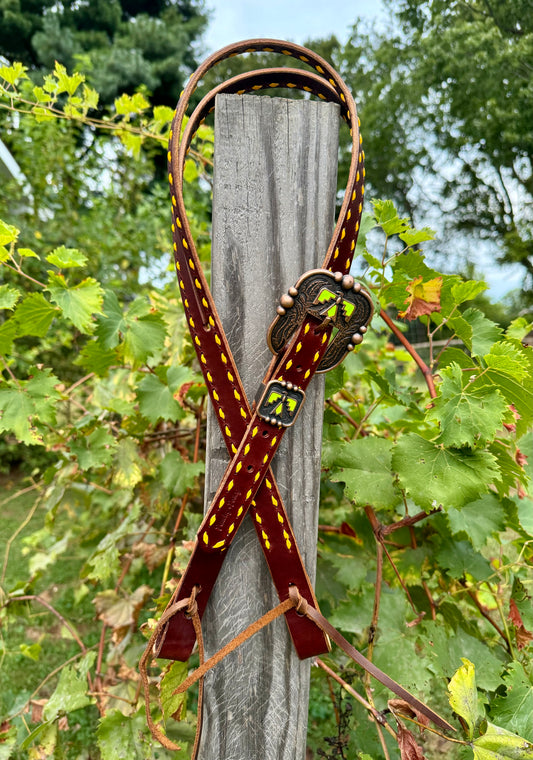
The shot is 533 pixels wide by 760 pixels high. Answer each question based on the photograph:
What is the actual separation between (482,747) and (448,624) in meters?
0.36

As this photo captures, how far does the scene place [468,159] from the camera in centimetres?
1516

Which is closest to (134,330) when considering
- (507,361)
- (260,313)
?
(260,313)

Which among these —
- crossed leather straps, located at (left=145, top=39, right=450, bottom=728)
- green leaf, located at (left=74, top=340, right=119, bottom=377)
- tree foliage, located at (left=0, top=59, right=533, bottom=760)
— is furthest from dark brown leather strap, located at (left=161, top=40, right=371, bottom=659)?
green leaf, located at (left=74, top=340, right=119, bottom=377)

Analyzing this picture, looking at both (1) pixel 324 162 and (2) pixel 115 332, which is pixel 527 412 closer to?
(1) pixel 324 162

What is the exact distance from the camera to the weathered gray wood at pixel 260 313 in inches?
26.6

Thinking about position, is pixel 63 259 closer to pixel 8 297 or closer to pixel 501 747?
pixel 8 297

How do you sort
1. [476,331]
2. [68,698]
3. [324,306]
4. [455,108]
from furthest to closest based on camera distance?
[455,108], [68,698], [476,331], [324,306]

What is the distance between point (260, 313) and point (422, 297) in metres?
0.41

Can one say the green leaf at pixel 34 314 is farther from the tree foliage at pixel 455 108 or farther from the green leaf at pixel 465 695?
the tree foliage at pixel 455 108

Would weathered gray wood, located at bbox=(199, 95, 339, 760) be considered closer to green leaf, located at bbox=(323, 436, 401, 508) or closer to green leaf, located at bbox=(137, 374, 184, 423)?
green leaf, located at bbox=(323, 436, 401, 508)

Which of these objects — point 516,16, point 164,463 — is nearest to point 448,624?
point 164,463

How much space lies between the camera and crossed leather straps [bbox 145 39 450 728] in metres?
0.63

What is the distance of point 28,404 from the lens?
3.43 feet

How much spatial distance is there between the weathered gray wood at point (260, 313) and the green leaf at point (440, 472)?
0.16 meters
